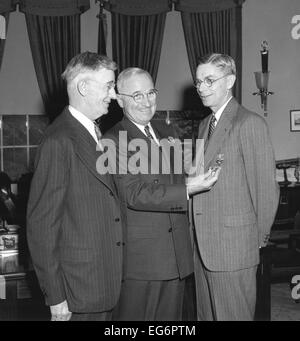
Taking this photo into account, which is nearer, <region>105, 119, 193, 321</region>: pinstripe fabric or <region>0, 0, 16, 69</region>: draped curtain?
<region>105, 119, 193, 321</region>: pinstripe fabric

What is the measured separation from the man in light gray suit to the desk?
40.5 inches

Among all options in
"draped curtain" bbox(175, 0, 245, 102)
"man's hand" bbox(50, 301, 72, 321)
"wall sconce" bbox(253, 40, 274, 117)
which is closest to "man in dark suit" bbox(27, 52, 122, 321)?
"man's hand" bbox(50, 301, 72, 321)

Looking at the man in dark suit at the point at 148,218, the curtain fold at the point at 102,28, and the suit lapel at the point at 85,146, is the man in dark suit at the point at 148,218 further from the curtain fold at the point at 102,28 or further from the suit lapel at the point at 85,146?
Result: the curtain fold at the point at 102,28

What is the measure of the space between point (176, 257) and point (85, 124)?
877 millimetres

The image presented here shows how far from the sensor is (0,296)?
Result: 2707 millimetres

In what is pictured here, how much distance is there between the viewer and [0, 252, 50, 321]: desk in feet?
8.71

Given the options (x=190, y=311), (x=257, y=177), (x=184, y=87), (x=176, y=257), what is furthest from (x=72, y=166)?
(x=184, y=87)

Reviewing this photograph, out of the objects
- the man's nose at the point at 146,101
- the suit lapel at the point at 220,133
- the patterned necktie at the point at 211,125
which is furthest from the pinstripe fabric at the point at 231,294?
the man's nose at the point at 146,101

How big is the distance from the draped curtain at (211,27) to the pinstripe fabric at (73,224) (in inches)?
238

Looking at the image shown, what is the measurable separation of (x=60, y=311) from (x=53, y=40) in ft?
19.9

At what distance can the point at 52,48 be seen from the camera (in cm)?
730

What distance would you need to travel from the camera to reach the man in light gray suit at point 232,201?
2.49 m

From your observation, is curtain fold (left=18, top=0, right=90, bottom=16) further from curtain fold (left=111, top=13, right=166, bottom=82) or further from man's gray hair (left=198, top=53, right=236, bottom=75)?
man's gray hair (left=198, top=53, right=236, bottom=75)

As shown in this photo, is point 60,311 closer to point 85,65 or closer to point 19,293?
point 19,293
